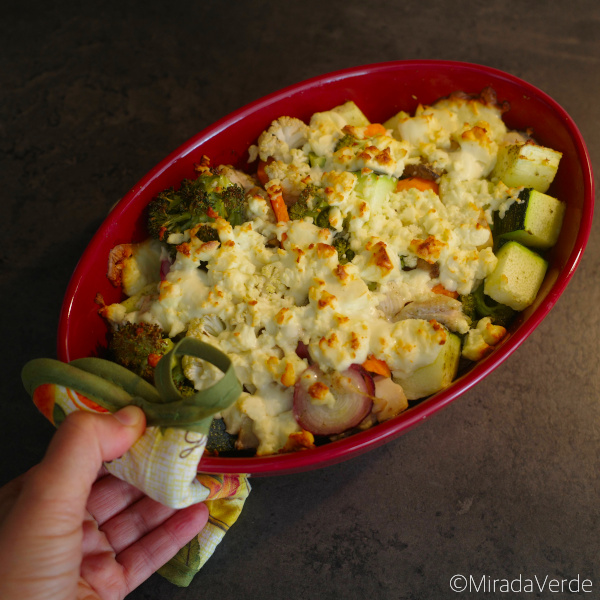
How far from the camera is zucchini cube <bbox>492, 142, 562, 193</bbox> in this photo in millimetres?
2238

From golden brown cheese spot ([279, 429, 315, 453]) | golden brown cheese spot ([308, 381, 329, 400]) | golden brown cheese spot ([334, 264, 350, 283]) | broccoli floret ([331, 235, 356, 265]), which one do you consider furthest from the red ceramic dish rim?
broccoli floret ([331, 235, 356, 265])

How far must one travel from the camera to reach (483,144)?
2.27m

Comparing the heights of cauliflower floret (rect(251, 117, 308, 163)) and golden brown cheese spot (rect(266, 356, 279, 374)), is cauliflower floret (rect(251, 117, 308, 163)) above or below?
above

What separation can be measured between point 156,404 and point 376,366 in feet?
2.45

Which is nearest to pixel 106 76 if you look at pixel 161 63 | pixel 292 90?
pixel 161 63

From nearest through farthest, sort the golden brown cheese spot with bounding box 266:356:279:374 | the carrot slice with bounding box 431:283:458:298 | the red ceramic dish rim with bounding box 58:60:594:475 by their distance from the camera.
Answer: the red ceramic dish rim with bounding box 58:60:594:475 → the golden brown cheese spot with bounding box 266:356:279:374 → the carrot slice with bounding box 431:283:458:298

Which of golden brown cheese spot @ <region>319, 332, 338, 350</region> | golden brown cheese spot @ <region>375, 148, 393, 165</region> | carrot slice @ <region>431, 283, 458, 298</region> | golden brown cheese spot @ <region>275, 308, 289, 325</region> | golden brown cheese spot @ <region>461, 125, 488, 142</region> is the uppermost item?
golden brown cheese spot @ <region>461, 125, 488, 142</region>

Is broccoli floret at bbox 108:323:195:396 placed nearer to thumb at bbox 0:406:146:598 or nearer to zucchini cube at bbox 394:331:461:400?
thumb at bbox 0:406:146:598

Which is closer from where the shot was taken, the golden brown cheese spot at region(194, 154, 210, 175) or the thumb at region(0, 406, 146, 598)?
the thumb at region(0, 406, 146, 598)

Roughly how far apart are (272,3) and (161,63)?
0.77 meters

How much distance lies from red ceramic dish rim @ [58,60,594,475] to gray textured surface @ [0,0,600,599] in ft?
1.83

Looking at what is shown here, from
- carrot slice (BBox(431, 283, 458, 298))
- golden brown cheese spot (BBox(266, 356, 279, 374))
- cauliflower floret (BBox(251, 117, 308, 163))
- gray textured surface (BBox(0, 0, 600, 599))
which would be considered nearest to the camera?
golden brown cheese spot (BBox(266, 356, 279, 374))

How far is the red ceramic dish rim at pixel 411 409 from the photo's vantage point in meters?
1.75

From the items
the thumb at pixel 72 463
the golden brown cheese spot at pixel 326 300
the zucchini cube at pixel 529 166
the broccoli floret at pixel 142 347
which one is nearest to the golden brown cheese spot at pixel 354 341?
the golden brown cheese spot at pixel 326 300
